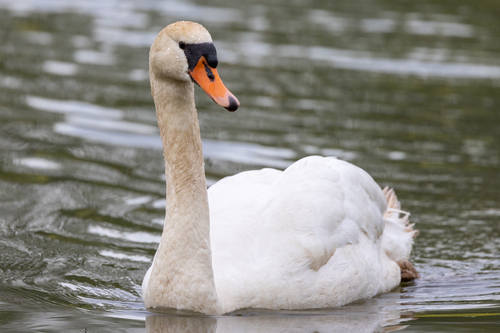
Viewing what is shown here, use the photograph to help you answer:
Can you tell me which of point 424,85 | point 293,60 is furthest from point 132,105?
point 424,85

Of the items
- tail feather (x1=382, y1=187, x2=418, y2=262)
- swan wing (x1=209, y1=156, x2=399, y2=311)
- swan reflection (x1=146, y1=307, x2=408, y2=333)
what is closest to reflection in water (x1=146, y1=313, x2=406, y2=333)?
swan reflection (x1=146, y1=307, x2=408, y2=333)

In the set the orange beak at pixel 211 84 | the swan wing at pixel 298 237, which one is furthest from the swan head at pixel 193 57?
the swan wing at pixel 298 237

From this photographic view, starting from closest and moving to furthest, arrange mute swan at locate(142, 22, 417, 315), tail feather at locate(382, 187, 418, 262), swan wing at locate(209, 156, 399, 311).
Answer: mute swan at locate(142, 22, 417, 315)
swan wing at locate(209, 156, 399, 311)
tail feather at locate(382, 187, 418, 262)

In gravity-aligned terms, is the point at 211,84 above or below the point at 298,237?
above

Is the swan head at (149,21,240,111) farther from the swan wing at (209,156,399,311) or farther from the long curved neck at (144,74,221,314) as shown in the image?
the swan wing at (209,156,399,311)

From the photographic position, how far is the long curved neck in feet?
18.5

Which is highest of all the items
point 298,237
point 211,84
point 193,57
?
point 193,57

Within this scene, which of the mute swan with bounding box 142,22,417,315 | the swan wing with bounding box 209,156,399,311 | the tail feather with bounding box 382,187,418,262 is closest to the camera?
the mute swan with bounding box 142,22,417,315

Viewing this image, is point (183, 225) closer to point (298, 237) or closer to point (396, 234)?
point (298, 237)

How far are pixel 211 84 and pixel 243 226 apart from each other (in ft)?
4.68

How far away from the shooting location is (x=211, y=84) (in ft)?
17.1

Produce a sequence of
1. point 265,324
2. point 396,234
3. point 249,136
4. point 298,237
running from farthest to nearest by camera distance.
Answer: point 249,136
point 396,234
point 298,237
point 265,324

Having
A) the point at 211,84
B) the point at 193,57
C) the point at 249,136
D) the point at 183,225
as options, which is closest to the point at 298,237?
the point at 183,225

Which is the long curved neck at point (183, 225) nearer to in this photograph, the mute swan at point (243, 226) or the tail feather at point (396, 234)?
the mute swan at point (243, 226)
